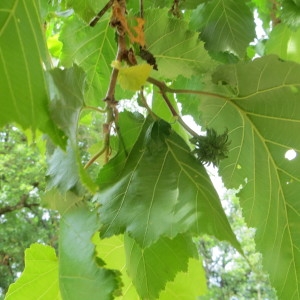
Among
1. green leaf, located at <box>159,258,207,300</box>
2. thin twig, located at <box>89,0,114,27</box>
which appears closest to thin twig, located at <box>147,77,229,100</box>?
thin twig, located at <box>89,0,114,27</box>

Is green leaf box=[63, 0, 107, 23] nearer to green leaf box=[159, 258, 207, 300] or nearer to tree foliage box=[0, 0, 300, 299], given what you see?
tree foliage box=[0, 0, 300, 299]

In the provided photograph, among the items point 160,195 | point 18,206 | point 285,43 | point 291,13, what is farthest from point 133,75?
point 18,206

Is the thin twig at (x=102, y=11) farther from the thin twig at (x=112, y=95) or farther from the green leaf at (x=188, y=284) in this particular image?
the green leaf at (x=188, y=284)

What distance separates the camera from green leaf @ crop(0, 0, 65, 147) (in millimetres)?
479

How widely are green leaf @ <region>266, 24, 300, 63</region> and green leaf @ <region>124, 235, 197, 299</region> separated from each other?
22.6 inches

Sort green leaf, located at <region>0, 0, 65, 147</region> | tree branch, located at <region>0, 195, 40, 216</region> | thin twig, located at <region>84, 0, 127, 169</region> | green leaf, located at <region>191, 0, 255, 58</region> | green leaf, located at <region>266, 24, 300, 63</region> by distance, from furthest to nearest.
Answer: tree branch, located at <region>0, 195, 40, 216</region>, green leaf, located at <region>266, 24, 300, 63</region>, green leaf, located at <region>191, 0, 255, 58</region>, thin twig, located at <region>84, 0, 127, 169</region>, green leaf, located at <region>0, 0, 65, 147</region>

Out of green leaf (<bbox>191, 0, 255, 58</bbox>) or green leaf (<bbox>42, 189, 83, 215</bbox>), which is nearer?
green leaf (<bbox>42, 189, 83, 215</bbox>)

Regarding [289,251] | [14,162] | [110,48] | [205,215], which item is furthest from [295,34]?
[14,162]

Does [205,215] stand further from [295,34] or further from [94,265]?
[295,34]

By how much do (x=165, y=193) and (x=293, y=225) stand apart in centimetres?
21

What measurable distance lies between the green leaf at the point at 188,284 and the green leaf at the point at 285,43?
1.70ft

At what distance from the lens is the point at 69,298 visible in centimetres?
57

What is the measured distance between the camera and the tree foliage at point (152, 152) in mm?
505

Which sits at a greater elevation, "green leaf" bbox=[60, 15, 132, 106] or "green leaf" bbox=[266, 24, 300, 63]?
"green leaf" bbox=[60, 15, 132, 106]
